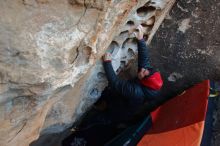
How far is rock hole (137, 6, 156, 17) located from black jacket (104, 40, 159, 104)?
179 mm

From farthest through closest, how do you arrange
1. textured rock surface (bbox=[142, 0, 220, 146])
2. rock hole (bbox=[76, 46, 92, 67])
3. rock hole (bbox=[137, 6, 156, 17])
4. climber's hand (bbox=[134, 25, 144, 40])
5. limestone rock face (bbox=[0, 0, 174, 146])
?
textured rock surface (bbox=[142, 0, 220, 146]) < climber's hand (bbox=[134, 25, 144, 40]) < rock hole (bbox=[137, 6, 156, 17]) < rock hole (bbox=[76, 46, 92, 67]) < limestone rock face (bbox=[0, 0, 174, 146])

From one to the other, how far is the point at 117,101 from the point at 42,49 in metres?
1.19

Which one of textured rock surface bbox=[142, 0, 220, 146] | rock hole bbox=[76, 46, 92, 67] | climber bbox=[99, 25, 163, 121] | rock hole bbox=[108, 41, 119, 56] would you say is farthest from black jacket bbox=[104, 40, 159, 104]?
rock hole bbox=[76, 46, 92, 67]

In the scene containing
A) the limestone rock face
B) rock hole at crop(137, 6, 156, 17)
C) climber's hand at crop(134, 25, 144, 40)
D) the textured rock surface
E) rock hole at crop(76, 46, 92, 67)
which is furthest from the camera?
the textured rock surface

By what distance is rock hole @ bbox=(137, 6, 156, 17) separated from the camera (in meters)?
2.28

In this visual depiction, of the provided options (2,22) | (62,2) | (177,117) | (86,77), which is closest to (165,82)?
(177,117)

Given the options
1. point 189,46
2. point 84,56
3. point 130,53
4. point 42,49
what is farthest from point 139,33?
point 42,49

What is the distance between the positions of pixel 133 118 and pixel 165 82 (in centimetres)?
39

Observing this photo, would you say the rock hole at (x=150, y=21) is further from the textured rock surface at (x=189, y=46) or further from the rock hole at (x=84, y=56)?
the rock hole at (x=84, y=56)

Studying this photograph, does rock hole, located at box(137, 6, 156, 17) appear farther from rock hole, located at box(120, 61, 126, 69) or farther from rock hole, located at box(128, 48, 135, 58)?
rock hole, located at box(120, 61, 126, 69)

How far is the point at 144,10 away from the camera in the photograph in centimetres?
230

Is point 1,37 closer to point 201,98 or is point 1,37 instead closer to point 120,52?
point 120,52

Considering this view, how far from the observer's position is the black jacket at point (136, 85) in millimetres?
2439

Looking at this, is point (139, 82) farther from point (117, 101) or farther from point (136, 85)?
point (117, 101)
